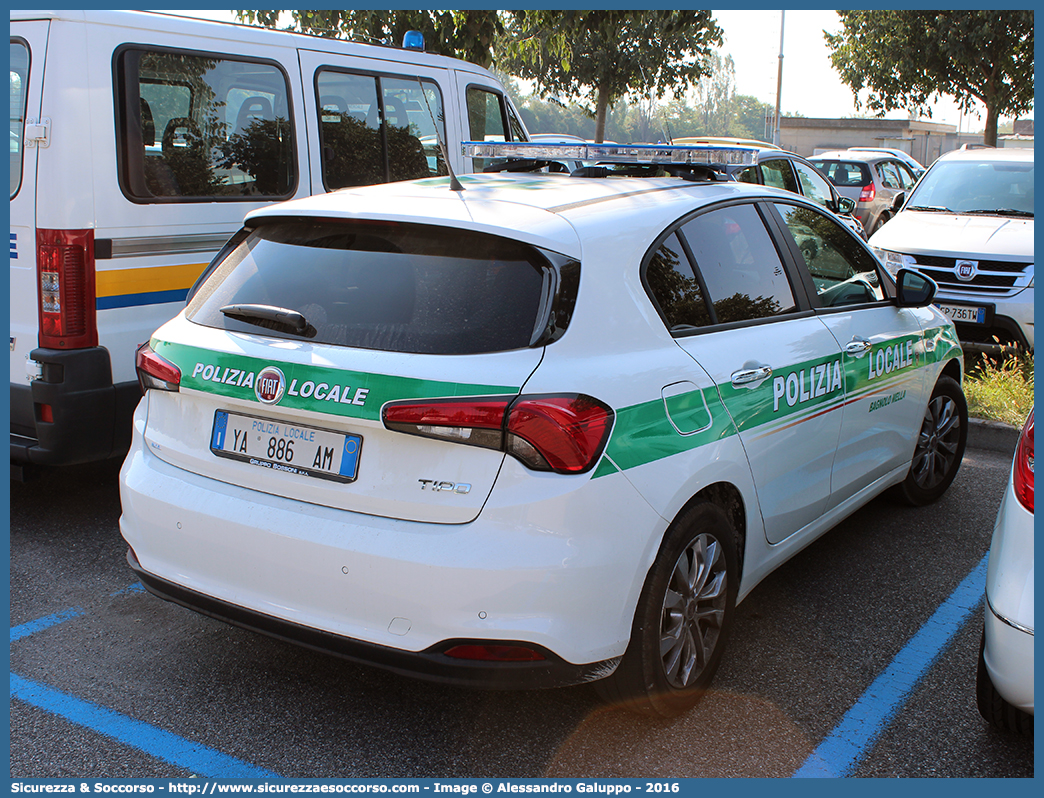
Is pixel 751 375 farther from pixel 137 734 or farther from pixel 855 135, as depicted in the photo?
pixel 855 135

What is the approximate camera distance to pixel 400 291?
2785mm

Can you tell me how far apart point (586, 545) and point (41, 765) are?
5.61 ft

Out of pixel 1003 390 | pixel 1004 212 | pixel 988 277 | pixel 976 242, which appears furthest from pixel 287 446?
pixel 1004 212

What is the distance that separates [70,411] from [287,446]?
2.04 m

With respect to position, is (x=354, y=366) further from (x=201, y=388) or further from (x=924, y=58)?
(x=924, y=58)

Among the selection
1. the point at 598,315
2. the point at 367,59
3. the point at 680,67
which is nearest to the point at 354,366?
the point at 598,315

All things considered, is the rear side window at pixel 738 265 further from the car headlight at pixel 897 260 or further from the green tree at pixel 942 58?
the green tree at pixel 942 58

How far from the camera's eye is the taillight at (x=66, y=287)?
13.9 feet

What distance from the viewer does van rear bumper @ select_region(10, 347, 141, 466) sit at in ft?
14.0

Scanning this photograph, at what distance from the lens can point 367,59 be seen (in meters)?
5.87

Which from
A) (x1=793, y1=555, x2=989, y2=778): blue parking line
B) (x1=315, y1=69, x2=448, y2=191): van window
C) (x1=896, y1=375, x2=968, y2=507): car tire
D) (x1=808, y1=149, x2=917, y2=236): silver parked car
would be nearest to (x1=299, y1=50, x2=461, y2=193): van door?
(x1=315, y1=69, x2=448, y2=191): van window

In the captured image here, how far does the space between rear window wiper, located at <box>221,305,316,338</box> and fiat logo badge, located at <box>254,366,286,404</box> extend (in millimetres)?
150

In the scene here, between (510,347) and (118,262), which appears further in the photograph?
(118,262)

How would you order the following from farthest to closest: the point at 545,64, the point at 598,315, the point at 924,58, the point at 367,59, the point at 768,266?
the point at 545,64
the point at 924,58
the point at 367,59
the point at 768,266
the point at 598,315
